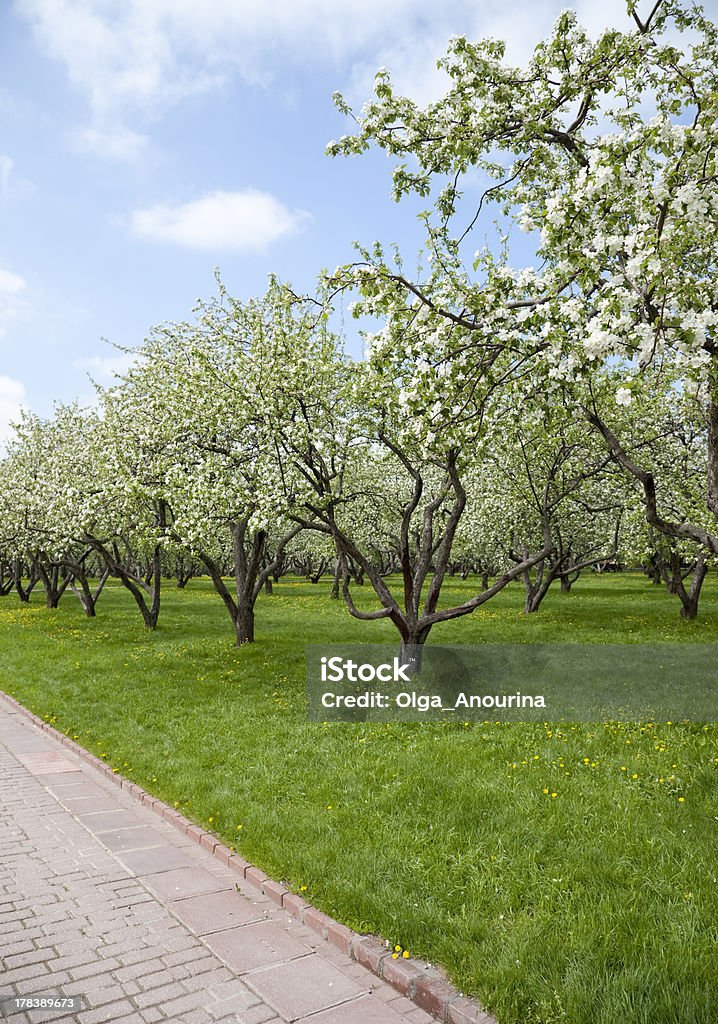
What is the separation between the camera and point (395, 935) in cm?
525

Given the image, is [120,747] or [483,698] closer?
[120,747]

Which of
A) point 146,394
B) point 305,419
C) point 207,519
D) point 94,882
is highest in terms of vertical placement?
point 146,394

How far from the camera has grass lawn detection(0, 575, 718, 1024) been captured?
4688 millimetres

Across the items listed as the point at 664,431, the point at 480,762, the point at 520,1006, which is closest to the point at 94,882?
the point at 520,1006

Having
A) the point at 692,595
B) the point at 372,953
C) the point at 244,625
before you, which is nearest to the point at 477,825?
the point at 372,953

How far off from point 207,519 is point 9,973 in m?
9.03

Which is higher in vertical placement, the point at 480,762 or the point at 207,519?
the point at 207,519

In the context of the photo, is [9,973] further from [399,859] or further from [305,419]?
[305,419]

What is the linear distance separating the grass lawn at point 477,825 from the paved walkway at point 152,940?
1.47 ft
